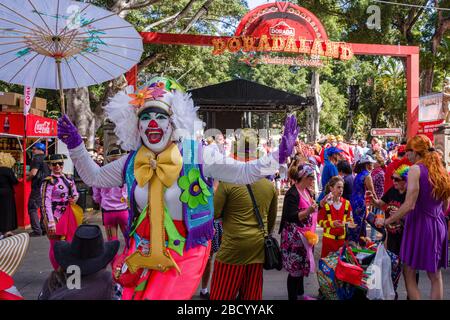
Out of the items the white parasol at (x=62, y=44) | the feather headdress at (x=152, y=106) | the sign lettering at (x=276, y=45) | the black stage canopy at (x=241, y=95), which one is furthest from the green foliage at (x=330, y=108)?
the feather headdress at (x=152, y=106)

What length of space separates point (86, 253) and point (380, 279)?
8.51ft

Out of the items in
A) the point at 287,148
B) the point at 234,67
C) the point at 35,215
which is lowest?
the point at 35,215

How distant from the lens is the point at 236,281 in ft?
13.5

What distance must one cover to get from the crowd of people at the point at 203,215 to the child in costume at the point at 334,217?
1 centimetres

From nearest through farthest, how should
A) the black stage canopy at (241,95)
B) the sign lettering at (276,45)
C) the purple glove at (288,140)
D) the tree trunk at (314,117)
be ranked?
the purple glove at (288,140) → the sign lettering at (276,45) → the black stage canopy at (241,95) → the tree trunk at (314,117)

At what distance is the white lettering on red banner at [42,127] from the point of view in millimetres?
11159

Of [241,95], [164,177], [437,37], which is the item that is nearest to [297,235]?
[164,177]

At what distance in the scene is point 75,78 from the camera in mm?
4211

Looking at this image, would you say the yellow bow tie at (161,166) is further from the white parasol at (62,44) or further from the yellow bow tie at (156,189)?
the white parasol at (62,44)

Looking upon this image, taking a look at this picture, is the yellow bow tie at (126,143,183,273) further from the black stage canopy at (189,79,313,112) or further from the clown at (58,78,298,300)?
the black stage canopy at (189,79,313,112)
